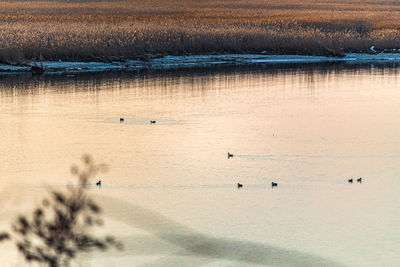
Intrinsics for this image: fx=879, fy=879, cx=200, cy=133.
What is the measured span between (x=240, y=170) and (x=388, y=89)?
13856mm

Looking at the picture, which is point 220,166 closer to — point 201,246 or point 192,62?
point 201,246

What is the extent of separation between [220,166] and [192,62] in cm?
2222

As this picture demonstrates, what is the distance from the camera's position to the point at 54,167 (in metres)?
14.8

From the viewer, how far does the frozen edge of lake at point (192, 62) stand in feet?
106

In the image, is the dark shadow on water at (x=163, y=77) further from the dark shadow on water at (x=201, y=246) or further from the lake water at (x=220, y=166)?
the dark shadow on water at (x=201, y=246)

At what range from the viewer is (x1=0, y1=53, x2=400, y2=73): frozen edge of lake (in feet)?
106

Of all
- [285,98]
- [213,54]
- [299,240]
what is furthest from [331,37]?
[299,240]

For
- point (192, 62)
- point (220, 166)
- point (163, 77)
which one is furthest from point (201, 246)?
point (192, 62)

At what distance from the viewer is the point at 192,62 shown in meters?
36.6

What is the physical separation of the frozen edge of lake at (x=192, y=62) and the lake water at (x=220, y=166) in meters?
5.22

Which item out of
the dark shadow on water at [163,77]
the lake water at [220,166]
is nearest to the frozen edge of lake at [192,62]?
the dark shadow on water at [163,77]

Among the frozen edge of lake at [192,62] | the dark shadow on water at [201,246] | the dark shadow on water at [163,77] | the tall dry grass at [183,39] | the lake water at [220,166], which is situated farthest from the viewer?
the tall dry grass at [183,39]

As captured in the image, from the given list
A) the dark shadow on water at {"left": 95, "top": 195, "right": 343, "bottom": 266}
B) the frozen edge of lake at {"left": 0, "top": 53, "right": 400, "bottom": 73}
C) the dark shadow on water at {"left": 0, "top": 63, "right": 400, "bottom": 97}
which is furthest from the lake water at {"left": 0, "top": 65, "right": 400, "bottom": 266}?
the frozen edge of lake at {"left": 0, "top": 53, "right": 400, "bottom": 73}

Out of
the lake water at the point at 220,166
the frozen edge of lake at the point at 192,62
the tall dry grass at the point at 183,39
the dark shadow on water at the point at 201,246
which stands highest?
the tall dry grass at the point at 183,39
